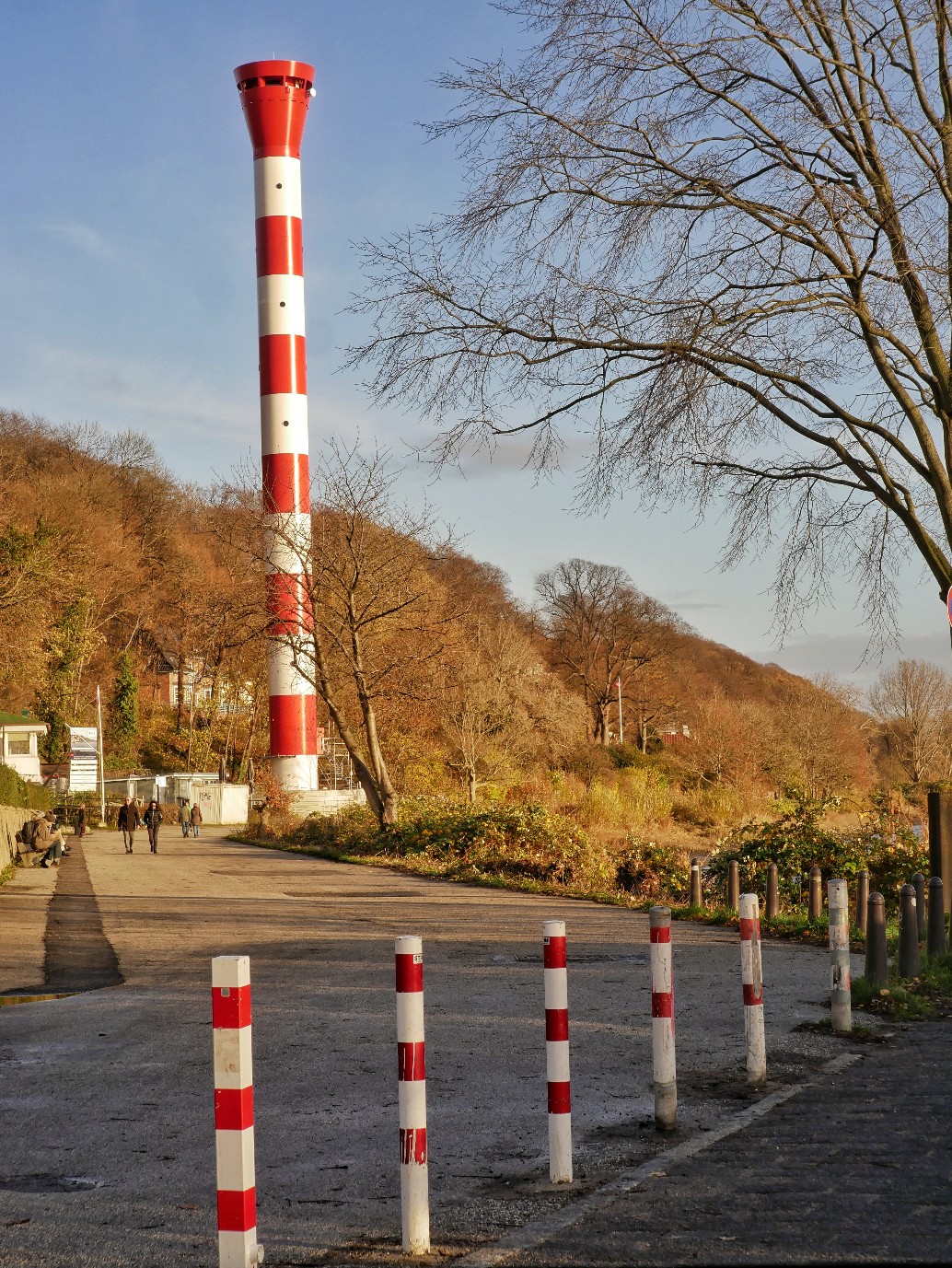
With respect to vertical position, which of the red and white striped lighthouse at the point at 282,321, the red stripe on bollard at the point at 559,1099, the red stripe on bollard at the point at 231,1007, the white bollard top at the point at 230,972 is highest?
the red and white striped lighthouse at the point at 282,321

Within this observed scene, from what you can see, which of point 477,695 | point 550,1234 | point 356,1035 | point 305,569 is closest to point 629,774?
point 477,695

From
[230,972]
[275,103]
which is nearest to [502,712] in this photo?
[275,103]

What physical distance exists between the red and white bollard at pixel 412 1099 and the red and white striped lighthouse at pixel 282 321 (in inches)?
1496

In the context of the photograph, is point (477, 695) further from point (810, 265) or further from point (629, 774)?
point (810, 265)

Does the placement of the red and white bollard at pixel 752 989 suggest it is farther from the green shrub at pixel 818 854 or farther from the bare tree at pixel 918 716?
the bare tree at pixel 918 716

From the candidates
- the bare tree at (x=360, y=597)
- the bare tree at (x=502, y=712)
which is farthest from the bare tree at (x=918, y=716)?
the bare tree at (x=360, y=597)

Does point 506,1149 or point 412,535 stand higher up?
point 412,535

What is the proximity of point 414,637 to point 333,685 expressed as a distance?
3047 millimetres

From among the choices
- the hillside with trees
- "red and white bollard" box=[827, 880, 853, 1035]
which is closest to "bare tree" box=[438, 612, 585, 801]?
the hillside with trees

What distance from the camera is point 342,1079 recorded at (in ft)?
22.5

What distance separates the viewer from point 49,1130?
5852mm

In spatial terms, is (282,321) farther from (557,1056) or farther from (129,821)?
(557,1056)

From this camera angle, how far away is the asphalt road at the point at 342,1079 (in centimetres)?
454

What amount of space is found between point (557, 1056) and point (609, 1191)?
497 millimetres
